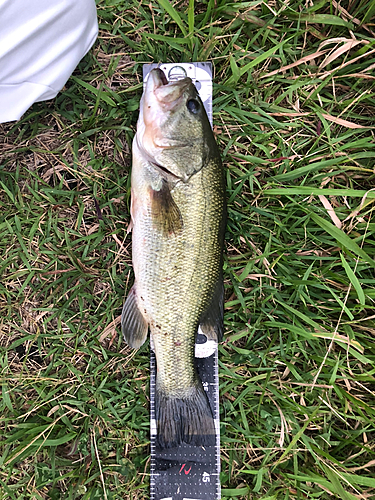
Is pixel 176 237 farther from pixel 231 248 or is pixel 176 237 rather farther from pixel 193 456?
pixel 193 456

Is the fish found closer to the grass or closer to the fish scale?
the fish scale

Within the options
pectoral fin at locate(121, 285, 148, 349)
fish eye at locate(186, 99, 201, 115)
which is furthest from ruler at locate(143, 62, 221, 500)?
fish eye at locate(186, 99, 201, 115)

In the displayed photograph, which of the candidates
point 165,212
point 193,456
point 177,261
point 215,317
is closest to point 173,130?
point 165,212

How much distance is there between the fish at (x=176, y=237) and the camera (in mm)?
1821

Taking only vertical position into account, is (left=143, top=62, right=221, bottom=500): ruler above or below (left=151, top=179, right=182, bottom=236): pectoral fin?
below

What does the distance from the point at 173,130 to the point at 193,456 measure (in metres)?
2.05

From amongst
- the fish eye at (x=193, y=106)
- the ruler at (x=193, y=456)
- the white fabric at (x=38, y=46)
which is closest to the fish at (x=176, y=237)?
the fish eye at (x=193, y=106)

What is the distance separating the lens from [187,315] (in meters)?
1.91

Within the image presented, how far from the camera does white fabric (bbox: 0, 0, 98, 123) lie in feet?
5.82

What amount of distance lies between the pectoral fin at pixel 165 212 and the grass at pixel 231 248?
17.9 inches

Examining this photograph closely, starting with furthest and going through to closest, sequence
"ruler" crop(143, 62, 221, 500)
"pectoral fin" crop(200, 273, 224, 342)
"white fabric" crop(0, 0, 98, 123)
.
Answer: "ruler" crop(143, 62, 221, 500) < "pectoral fin" crop(200, 273, 224, 342) < "white fabric" crop(0, 0, 98, 123)

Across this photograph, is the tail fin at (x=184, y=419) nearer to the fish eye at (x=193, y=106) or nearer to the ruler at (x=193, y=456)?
the ruler at (x=193, y=456)

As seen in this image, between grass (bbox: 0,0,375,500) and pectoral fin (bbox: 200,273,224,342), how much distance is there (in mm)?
217

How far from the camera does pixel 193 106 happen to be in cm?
185
